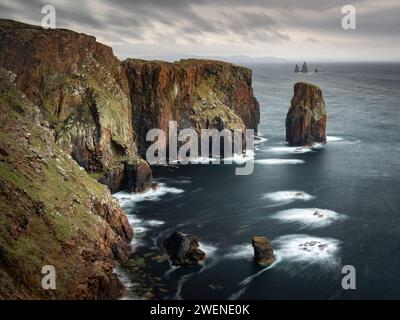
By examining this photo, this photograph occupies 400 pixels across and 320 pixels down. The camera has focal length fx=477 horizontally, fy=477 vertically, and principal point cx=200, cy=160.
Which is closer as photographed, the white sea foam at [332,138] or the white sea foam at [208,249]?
the white sea foam at [208,249]

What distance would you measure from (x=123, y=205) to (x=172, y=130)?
50470mm

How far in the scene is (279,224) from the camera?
83.0 m

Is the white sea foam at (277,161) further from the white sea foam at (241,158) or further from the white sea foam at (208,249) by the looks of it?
the white sea foam at (208,249)

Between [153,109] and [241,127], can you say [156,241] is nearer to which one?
[153,109]

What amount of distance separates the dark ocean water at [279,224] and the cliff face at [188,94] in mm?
17946

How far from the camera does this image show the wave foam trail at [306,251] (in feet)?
220

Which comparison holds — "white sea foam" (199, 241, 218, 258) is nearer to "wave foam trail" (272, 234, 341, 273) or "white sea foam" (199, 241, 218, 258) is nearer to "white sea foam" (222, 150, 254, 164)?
"wave foam trail" (272, 234, 341, 273)

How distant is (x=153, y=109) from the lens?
13625 centimetres

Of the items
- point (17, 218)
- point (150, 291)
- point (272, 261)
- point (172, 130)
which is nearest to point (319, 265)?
point (272, 261)

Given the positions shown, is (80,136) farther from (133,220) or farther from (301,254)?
(301,254)

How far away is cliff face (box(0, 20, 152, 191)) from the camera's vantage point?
100 meters

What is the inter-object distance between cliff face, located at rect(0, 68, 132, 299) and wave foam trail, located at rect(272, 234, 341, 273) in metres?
23.0

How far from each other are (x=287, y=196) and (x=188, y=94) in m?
Result: 56.3

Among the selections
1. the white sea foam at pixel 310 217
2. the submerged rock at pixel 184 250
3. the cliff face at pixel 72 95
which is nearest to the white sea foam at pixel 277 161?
the cliff face at pixel 72 95
